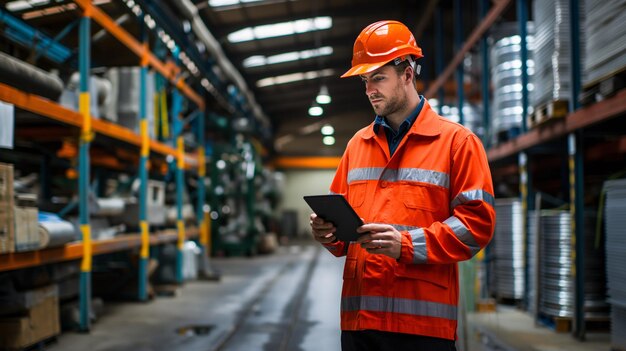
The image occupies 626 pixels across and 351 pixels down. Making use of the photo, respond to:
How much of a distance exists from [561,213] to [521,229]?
147cm

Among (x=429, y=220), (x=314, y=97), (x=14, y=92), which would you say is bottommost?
(x=429, y=220)

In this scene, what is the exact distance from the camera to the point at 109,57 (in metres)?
8.27

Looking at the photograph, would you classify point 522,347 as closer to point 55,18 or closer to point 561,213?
point 561,213

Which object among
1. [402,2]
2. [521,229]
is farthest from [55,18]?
[402,2]

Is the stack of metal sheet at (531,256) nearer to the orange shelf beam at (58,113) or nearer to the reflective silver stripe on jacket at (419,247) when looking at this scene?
the orange shelf beam at (58,113)

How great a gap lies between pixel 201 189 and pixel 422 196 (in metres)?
10.5

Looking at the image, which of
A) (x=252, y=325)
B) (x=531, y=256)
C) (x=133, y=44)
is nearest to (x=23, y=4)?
(x=133, y=44)

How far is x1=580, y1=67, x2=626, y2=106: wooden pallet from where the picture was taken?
503cm

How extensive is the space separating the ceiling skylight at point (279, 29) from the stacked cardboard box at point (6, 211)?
10473 mm

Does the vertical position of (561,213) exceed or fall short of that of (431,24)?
it falls short

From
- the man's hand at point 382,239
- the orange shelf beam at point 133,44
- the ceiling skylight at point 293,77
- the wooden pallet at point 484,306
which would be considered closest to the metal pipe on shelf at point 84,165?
the orange shelf beam at point 133,44

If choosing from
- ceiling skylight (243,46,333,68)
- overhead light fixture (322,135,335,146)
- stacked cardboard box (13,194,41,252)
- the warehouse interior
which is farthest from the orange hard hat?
overhead light fixture (322,135,335,146)

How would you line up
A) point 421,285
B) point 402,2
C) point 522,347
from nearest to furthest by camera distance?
1. point 421,285
2. point 522,347
3. point 402,2

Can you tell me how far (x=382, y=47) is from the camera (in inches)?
85.2
